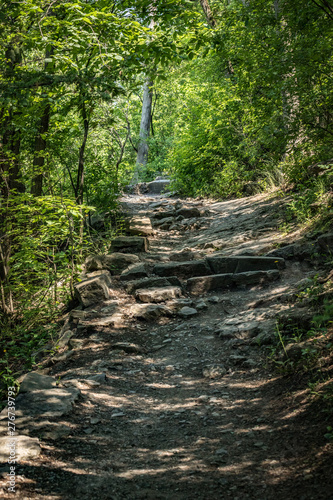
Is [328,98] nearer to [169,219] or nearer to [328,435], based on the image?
[328,435]

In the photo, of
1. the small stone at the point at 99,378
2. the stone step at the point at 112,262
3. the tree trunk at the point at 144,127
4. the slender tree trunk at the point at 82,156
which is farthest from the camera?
the tree trunk at the point at 144,127

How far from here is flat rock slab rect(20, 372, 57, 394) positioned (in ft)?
11.3

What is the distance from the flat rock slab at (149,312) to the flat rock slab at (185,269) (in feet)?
4.03

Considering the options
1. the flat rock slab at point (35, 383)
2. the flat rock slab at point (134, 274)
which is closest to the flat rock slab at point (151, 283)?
the flat rock slab at point (134, 274)

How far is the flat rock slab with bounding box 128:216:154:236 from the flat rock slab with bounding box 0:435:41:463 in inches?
265

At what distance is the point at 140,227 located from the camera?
9398 mm

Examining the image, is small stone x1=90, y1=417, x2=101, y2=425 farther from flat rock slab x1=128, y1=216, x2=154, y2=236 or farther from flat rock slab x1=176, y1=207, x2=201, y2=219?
flat rock slab x1=176, y1=207, x2=201, y2=219

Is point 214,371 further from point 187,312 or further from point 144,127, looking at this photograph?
point 144,127

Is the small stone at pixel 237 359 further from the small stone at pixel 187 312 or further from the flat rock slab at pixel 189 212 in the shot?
the flat rock slab at pixel 189 212

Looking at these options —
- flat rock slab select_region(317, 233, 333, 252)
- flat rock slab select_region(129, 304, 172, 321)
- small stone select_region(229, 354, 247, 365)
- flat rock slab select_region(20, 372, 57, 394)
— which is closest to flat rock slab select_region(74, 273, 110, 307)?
flat rock slab select_region(129, 304, 172, 321)

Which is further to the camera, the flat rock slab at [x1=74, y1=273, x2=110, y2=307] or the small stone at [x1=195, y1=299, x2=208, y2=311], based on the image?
the flat rock slab at [x1=74, y1=273, x2=110, y2=307]

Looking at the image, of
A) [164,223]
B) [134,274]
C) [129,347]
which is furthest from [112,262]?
[164,223]

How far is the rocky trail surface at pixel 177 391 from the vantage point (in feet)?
8.00

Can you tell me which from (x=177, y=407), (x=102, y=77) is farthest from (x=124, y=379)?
(x=102, y=77)
